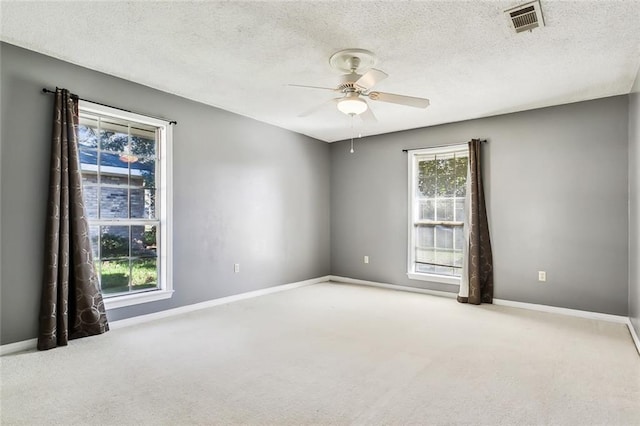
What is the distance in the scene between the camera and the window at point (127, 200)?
356 centimetres

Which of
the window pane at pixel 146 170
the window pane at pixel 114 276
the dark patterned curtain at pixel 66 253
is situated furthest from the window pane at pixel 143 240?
the dark patterned curtain at pixel 66 253

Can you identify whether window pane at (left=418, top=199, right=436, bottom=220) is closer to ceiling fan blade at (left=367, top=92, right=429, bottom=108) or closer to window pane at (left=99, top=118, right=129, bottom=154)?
ceiling fan blade at (left=367, top=92, right=429, bottom=108)

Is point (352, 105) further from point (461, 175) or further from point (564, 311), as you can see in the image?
point (564, 311)

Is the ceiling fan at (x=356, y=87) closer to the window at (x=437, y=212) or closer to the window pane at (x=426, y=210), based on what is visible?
the window at (x=437, y=212)

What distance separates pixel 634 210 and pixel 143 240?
16.4 ft

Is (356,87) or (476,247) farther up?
(356,87)

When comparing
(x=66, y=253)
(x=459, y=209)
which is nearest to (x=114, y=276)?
(x=66, y=253)

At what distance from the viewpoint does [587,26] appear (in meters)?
2.56

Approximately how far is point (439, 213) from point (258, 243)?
8.84 ft

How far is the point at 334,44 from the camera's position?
9.35 feet

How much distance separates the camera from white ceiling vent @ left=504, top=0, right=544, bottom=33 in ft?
7.65

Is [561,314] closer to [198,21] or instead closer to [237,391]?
[237,391]

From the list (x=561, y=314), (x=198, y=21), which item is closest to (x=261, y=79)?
(x=198, y=21)

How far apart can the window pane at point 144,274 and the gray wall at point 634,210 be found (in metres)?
4.69
